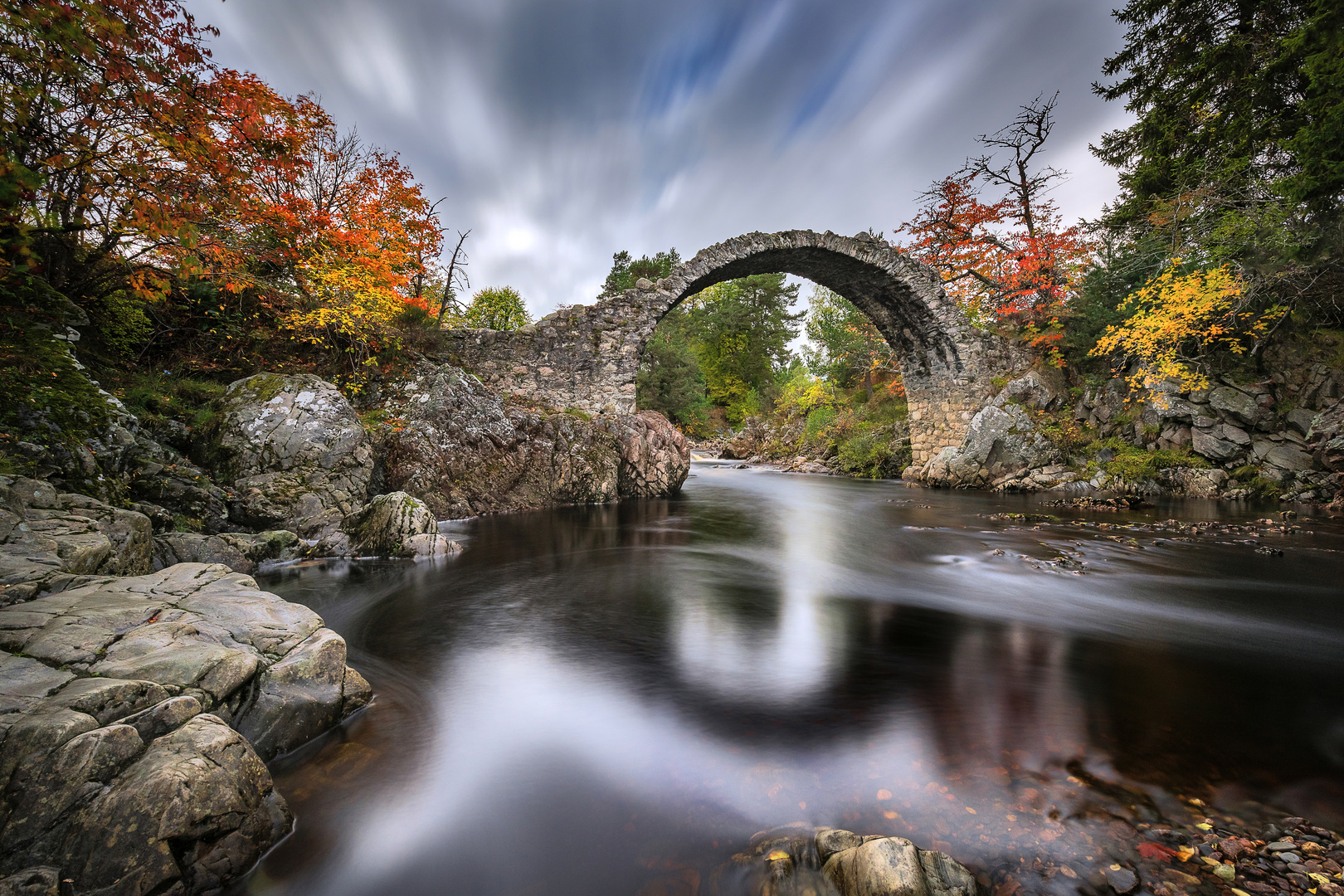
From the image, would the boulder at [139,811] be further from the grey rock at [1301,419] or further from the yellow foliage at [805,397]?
the yellow foliage at [805,397]

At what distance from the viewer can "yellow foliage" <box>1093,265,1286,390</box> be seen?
845 cm

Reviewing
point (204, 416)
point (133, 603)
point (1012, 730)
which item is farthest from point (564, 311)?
point (1012, 730)

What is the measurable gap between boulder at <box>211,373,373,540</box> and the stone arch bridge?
4.74 m

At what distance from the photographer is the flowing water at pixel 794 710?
174cm

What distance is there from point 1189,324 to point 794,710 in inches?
449

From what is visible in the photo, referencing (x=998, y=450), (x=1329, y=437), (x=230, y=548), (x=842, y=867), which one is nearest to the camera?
(x=842, y=867)

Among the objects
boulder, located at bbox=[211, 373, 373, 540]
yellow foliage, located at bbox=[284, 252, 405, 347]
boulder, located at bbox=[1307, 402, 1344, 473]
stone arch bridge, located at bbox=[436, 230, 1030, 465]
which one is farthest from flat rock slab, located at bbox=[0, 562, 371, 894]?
boulder, located at bbox=[1307, 402, 1344, 473]

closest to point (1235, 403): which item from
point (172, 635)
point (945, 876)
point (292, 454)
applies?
point (945, 876)

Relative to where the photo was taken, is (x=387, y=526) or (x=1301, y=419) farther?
(x=1301, y=419)

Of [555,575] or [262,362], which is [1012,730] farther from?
[262,362]

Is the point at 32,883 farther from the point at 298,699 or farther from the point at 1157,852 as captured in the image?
the point at 1157,852

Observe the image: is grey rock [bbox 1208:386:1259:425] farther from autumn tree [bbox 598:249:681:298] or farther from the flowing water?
autumn tree [bbox 598:249:681:298]

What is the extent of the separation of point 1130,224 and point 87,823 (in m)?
17.4

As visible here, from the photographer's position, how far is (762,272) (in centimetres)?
1326
